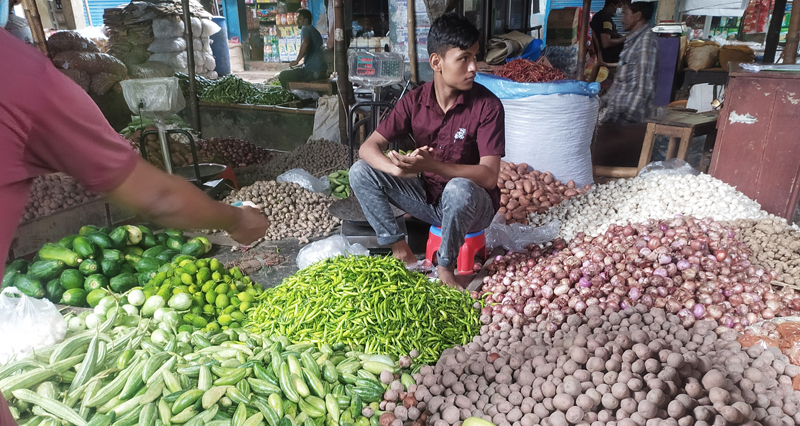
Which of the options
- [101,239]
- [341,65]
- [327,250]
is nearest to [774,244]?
[327,250]

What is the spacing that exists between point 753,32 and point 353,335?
43.4 ft

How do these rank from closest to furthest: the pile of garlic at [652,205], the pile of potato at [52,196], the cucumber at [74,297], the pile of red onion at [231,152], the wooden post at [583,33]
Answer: the cucumber at [74,297] → the pile of garlic at [652,205] → the pile of potato at [52,196] → the wooden post at [583,33] → the pile of red onion at [231,152]

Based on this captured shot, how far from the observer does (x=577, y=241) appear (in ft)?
10.3

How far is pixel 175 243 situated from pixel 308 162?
7.96ft

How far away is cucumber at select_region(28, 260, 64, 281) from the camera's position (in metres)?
2.84

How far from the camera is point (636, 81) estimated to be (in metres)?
5.12

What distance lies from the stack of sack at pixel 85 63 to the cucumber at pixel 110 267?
5275 millimetres

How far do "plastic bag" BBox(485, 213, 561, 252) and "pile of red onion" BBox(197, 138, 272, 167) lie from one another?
3.73 m

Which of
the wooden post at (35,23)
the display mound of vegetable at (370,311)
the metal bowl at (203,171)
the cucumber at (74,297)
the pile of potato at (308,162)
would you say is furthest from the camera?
the pile of potato at (308,162)

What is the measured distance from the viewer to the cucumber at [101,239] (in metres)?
3.04

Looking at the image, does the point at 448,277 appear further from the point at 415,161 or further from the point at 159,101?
the point at 159,101

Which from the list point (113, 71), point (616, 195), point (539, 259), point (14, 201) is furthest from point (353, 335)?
point (113, 71)

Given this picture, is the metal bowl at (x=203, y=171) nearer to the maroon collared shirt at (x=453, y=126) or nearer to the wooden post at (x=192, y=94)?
the maroon collared shirt at (x=453, y=126)

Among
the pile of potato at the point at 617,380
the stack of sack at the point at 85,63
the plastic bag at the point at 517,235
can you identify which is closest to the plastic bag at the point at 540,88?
the plastic bag at the point at 517,235
